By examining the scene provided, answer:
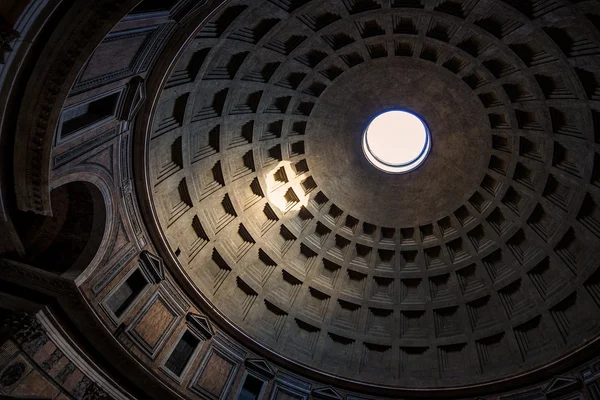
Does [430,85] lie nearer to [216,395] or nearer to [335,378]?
[335,378]

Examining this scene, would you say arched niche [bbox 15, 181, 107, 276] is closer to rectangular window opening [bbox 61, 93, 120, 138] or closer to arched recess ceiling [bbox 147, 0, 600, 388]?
rectangular window opening [bbox 61, 93, 120, 138]

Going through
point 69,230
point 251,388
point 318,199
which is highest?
point 318,199

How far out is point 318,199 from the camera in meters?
27.0

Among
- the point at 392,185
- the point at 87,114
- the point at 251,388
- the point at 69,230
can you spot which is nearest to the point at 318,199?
the point at 392,185

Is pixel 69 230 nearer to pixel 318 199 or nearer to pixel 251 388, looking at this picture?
pixel 251 388

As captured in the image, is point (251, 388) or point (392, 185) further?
point (392, 185)

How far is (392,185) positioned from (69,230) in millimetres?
17206

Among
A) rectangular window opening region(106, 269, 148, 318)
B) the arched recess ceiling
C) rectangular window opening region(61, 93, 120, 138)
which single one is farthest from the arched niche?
the arched recess ceiling

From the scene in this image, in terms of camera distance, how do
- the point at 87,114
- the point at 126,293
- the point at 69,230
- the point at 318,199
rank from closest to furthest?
the point at 87,114
the point at 69,230
the point at 126,293
the point at 318,199

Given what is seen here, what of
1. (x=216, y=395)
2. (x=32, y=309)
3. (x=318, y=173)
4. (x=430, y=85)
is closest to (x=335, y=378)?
(x=216, y=395)

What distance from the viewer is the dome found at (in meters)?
15.4

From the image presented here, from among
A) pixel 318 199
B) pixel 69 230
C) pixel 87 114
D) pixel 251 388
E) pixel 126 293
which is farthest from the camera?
pixel 318 199

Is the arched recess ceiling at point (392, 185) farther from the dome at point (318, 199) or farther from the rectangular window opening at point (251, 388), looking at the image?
the rectangular window opening at point (251, 388)

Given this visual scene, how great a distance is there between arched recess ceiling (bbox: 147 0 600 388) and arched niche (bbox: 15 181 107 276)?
3.22 metres
